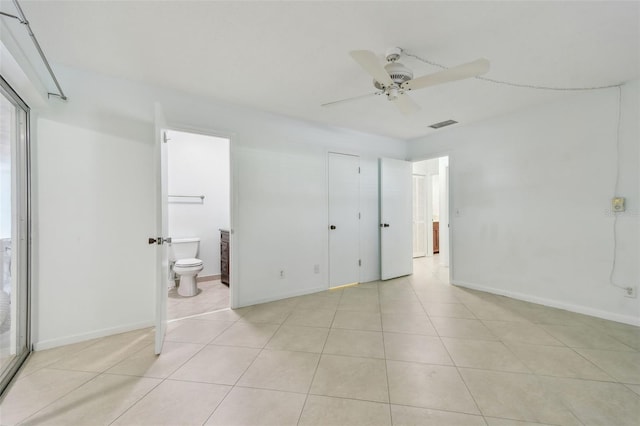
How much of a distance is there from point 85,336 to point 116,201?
3.98 ft

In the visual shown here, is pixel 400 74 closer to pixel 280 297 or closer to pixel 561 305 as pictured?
pixel 280 297

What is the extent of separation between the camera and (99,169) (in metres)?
2.36

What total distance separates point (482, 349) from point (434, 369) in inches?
22.5

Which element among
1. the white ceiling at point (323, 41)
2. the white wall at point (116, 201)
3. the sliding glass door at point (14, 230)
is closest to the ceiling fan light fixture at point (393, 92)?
the white ceiling at point (323, 41)

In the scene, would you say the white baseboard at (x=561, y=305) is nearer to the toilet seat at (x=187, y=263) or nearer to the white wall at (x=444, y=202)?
the white wall at (x=444, y=202)

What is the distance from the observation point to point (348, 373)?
181cm

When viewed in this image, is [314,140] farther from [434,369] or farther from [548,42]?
[434,369]

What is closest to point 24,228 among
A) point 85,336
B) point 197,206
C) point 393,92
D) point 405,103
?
point 85,336

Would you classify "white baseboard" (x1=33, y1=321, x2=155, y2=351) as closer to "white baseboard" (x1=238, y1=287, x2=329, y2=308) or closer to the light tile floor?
the light tile floor

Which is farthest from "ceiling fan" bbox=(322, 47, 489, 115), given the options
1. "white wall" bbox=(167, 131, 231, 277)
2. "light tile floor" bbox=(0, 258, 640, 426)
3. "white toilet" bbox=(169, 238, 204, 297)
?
"white toilet" bbox=(169, 238, 204, 297)

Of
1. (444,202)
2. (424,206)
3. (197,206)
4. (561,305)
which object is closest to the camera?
(561,305)

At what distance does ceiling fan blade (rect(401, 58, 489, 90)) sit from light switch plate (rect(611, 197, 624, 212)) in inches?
89.5

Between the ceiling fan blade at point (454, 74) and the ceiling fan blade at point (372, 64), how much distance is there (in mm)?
175

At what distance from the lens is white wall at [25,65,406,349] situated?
7.17 feet
